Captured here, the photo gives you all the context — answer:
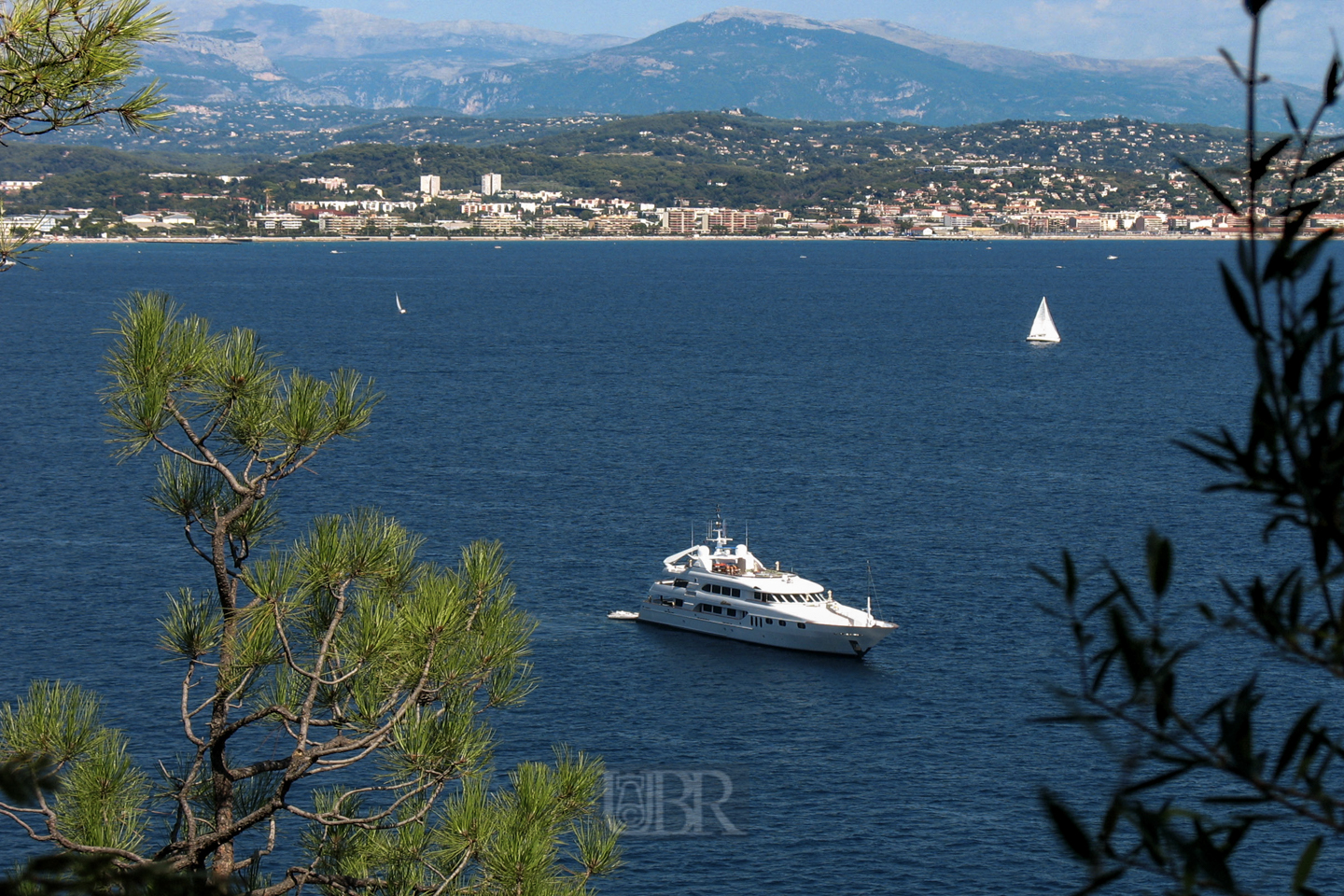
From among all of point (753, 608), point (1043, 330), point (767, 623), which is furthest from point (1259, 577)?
point (1043, 330)

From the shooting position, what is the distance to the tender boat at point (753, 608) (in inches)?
1740

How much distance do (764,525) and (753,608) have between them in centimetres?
1014

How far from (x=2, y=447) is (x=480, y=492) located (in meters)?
26.5

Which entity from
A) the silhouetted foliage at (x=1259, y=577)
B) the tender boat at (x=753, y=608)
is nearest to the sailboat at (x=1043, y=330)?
A: the tender boat at (x=753, y=608)

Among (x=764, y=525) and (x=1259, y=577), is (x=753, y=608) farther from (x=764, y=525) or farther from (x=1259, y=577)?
(x=1259, y=577)

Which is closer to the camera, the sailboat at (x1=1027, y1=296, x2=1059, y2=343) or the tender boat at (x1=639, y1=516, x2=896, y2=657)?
the tender boat at (x1=639, y1=516, x2=896, y2=657)

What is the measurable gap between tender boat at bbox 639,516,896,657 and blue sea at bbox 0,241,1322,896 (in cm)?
68

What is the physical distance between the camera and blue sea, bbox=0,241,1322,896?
3356cm

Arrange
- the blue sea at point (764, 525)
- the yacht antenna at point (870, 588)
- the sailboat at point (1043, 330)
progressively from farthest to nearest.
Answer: the sailboat at point (1043, 330), the yacht antenna at point (870, 588), the blue sea at point (764, 525)

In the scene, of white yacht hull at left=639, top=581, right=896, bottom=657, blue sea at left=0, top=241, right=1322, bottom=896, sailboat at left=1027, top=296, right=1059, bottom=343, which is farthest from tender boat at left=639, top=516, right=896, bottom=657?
sailboat at left=1027, top=296, right=1059, bottom=343

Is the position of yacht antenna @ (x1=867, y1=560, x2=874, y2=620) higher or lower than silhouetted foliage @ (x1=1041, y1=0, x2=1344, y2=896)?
lower

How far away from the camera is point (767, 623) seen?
→ 152ft

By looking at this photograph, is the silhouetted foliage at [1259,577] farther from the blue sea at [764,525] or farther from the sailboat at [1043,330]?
the sailboat at [1043,330]

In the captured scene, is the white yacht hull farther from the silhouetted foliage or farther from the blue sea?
the silhouetted foliage
